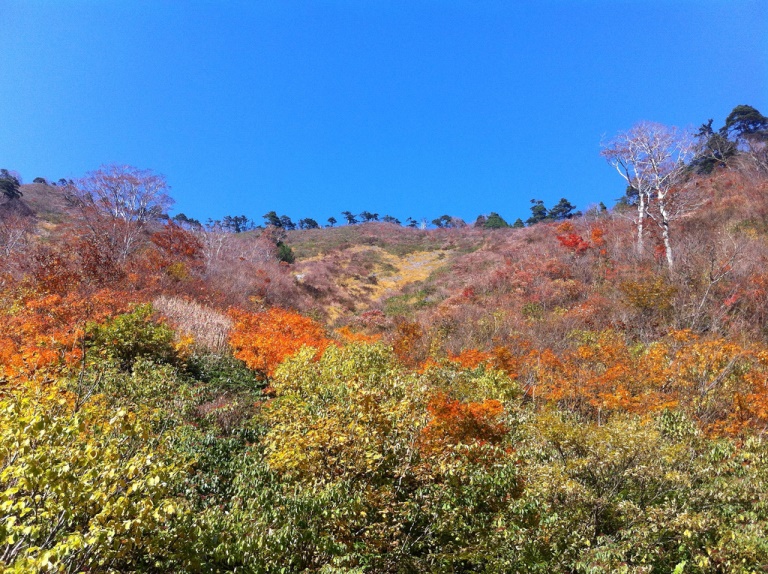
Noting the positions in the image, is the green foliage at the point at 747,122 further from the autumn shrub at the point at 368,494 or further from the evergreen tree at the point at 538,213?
the autumn shrub at the point at 368,494

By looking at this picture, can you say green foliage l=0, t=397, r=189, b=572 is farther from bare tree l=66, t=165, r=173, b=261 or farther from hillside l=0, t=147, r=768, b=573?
bare tree l=66, t=165, r=173, b=261

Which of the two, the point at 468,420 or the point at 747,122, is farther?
the point at 747,122

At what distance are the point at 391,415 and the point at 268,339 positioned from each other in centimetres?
1199

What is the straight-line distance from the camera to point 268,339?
664 inches

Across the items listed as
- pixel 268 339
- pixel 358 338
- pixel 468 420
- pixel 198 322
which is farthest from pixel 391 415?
pixel 198 322

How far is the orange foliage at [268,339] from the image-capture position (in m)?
16.4

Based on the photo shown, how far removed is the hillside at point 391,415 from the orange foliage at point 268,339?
17 centimetres

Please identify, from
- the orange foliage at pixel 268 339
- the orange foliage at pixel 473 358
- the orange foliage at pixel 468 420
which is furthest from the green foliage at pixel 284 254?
the orange foliage at pixel 468 420

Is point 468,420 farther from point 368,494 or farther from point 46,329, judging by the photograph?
point 46,329

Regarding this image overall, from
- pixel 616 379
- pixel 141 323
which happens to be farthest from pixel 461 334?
pixel 141 323

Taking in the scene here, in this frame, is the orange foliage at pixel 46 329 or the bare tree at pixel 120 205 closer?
the orange foliage at pixel 46 329

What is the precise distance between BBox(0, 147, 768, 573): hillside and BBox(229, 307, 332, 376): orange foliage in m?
0.17

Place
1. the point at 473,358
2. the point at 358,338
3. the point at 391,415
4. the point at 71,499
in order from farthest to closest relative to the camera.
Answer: the point at 358,338
the point at 473,358
the point at 391,415
the point at 71,499

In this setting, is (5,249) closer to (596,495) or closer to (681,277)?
(596,495)
